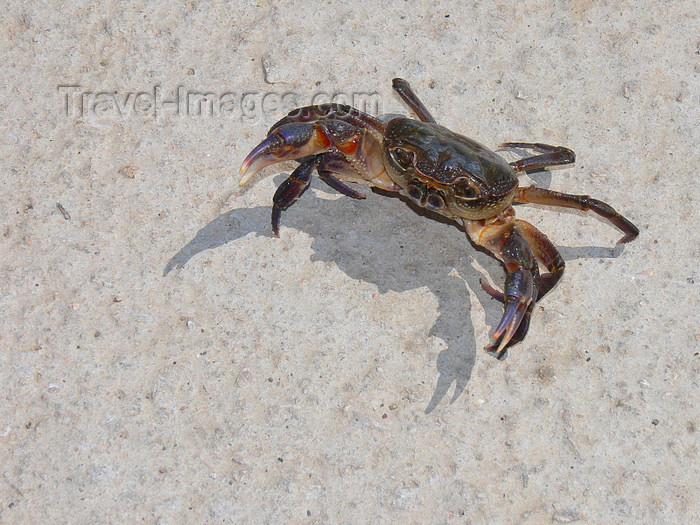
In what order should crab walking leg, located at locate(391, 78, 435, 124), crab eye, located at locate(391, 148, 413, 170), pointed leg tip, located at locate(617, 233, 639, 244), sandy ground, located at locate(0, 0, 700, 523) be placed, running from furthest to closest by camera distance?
crab walking leg, located at locate(391, 78, 435, 124)
pointed leg tip, located at locate(617, 233, 639, 244)
crab eye, located at locate(391, 148, 413, 170)
sandy ground, located at locate(0, 0, 700, 523)

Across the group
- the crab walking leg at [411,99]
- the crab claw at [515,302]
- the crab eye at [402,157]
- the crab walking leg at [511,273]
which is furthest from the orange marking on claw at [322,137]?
the crab claw at [515,302]

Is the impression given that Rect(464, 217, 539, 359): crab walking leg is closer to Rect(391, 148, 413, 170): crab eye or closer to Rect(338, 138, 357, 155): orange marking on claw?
Rect(391, 148, 413, 170): crab eye

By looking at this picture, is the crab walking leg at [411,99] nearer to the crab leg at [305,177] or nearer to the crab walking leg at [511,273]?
the crab leg at [305,177]

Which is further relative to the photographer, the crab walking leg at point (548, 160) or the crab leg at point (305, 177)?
the crab walking leg at point (548, 160)

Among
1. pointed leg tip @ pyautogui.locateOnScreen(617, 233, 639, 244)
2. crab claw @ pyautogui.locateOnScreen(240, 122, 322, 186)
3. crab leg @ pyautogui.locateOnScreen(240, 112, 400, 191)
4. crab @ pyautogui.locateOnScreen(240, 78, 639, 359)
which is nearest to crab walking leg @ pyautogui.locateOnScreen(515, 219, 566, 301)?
crab @ pyautogui.locateOnScreen(240, 78, 639, 359)

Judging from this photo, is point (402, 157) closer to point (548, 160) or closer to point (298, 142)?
point (298, 142)

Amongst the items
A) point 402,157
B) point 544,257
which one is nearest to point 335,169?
point 402,157
